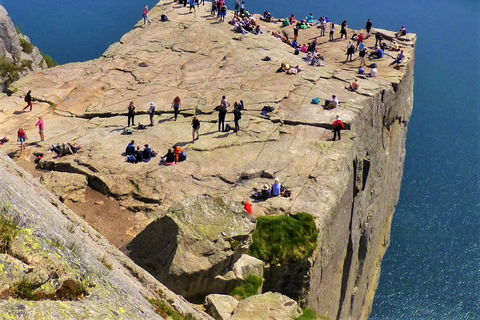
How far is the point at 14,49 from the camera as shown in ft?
188

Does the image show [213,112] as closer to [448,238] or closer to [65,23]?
[448,238]

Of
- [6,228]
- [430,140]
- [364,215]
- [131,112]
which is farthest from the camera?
[430,140]

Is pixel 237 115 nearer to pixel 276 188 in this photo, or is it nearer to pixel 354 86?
pixel 276 188

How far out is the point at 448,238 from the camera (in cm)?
5991

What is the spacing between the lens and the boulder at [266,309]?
20.2 metres

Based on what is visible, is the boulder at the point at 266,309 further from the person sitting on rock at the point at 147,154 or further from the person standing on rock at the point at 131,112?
the person standing on rock at the point at 131,112

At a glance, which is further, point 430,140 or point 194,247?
point 430,140

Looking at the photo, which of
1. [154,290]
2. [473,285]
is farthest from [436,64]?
[154,290]

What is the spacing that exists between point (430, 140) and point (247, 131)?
1953 inches

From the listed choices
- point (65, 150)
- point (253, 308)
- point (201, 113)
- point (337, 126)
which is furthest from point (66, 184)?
point (337, 126)

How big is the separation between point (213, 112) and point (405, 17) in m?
84.7

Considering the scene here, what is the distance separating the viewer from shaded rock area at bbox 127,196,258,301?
74.9ft

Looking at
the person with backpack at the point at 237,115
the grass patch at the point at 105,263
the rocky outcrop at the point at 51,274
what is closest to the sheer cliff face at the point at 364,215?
the person with backpack at the point at 237,115

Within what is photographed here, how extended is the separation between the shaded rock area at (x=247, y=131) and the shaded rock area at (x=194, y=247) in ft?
1.21
